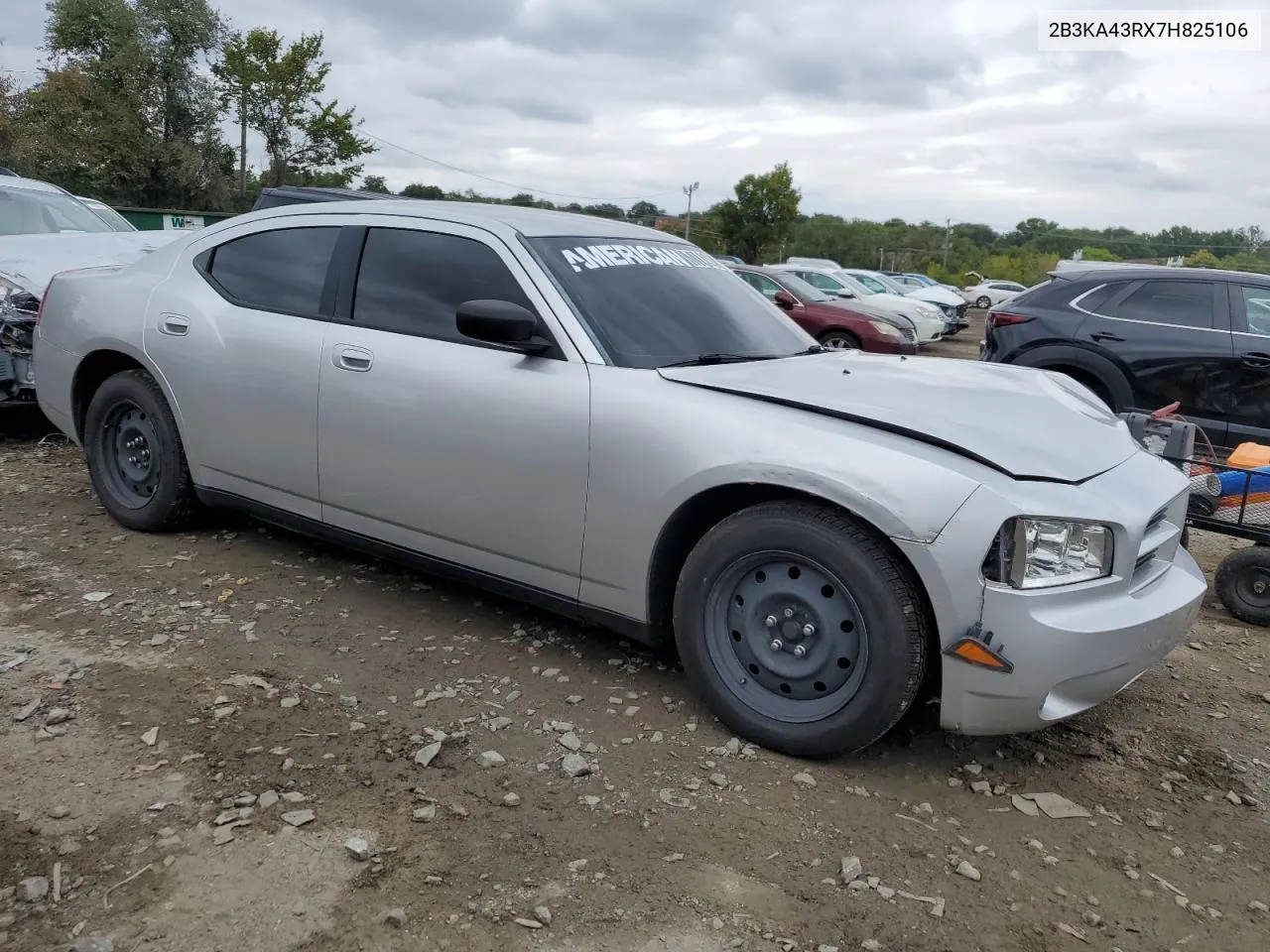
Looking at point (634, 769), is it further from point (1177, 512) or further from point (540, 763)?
point (1177, 512)

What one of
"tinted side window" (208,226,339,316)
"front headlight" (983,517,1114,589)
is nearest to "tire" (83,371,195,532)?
"tinted side window" (208,226,339,316)

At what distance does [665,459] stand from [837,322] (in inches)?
440

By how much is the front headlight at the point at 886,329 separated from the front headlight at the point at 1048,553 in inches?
437

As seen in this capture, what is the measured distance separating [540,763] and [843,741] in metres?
0.88

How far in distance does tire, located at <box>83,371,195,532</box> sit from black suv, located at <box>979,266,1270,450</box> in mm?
5945

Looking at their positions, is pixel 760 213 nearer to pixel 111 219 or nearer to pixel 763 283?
pixel 763 283

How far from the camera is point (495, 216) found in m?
3.84

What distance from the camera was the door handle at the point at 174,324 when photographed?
4.33 metres

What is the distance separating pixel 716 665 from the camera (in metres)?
3.10

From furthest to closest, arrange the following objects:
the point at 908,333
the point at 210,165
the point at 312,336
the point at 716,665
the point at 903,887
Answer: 1. the point at 210,165
2. the point at 908,333
3. the point at 312,336
4. the point at 716,665
5. the point at 903,887

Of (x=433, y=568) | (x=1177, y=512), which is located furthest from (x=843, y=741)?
(x=433, y=568)

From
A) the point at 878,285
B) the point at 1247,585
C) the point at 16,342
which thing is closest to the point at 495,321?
the point at 1247,585

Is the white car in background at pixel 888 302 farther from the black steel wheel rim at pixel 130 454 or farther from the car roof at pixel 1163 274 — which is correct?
the black steel wheel rim at pixel 130 454

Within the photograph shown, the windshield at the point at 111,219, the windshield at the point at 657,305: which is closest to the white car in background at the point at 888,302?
the windshield at the point at 111,219
